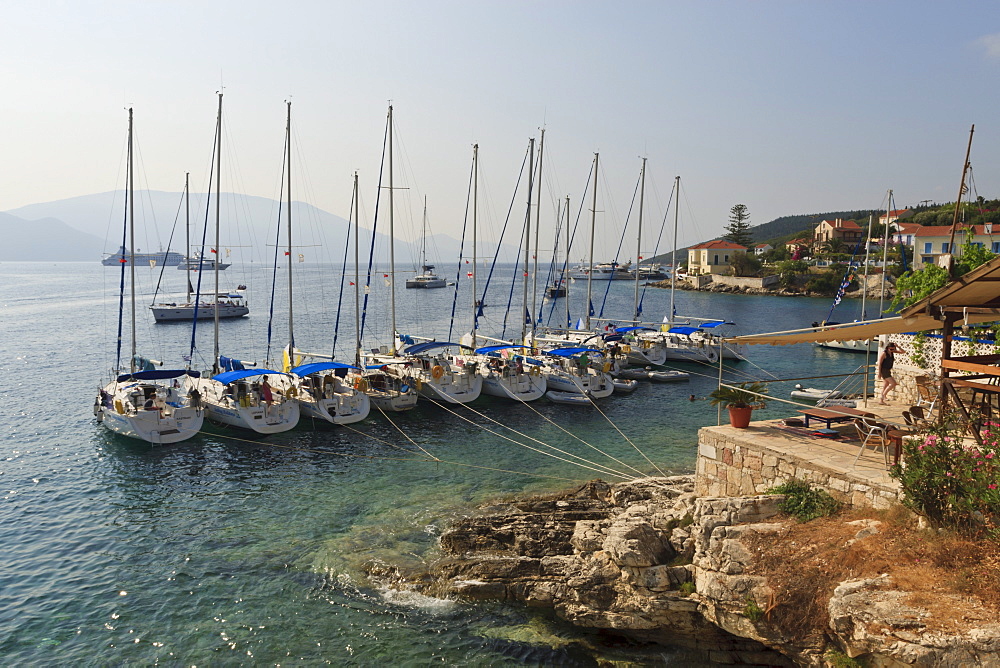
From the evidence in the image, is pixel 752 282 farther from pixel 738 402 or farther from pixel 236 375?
pixel 738 402

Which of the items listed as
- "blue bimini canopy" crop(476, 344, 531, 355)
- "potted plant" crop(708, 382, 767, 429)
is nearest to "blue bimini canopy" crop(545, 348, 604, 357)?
"blue bimini canopy" crop(476, 344, 531, 355)

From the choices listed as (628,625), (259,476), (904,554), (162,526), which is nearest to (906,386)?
(904,554)

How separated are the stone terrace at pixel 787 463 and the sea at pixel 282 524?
3748 millimetres

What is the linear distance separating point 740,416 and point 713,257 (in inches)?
4479

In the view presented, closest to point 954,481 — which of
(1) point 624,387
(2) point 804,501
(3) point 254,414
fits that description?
(2) point 804,501

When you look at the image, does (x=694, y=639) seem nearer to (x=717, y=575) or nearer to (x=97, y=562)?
(x=717, y=575)

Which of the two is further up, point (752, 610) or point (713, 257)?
point (713, 257)

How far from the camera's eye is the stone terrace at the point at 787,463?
1070 cm

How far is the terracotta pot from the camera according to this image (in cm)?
1354

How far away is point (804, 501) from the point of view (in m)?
11.2

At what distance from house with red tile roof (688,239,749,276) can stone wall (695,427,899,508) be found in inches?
4290

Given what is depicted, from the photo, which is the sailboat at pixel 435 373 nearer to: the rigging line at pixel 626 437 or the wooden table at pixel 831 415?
the rigging line at pixel 626 437

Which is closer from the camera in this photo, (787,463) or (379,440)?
(787,463)

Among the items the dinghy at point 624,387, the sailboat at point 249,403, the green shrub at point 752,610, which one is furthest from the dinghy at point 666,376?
the green shrub at point 752,610
